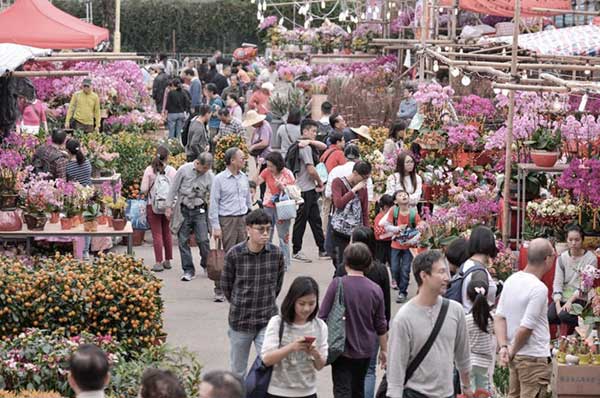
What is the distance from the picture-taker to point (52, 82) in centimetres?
2295

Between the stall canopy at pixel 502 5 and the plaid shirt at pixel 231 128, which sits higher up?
the stall canopy at pixel 502 5

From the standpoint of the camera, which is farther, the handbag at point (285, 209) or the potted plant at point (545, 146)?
the handbag at point (285, 209)

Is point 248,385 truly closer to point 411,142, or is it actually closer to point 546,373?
point 546,373

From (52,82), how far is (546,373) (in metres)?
15.5

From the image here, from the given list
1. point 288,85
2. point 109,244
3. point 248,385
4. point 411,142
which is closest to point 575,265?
point 248,385

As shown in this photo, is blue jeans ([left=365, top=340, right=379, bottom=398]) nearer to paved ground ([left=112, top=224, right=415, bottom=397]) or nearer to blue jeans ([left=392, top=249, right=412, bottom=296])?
paved ground ([left=112, top=224, right=415, bottom=397])

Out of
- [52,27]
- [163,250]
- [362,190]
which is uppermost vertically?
[52,27]

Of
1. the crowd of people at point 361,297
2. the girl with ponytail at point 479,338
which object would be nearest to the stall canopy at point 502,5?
the crowd of people at point 361,297

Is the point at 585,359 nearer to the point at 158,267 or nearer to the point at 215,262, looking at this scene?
the point at 215,262

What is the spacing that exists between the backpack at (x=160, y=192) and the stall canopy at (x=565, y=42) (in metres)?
5.12

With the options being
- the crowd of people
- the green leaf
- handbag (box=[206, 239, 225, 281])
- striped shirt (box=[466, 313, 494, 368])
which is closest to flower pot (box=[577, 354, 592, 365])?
the crowd of people

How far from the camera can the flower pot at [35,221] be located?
1330 centimetres

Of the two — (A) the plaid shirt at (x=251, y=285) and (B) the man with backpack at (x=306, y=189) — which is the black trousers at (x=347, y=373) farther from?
(B) the man with backpack at (x=306, y=189)

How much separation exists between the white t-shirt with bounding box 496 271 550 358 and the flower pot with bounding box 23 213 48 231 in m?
5.86
